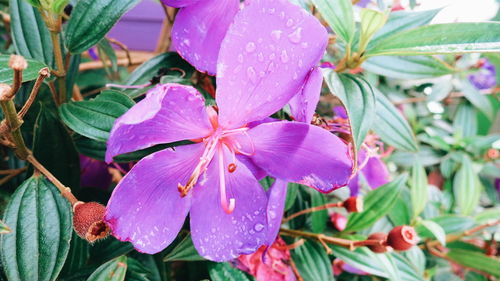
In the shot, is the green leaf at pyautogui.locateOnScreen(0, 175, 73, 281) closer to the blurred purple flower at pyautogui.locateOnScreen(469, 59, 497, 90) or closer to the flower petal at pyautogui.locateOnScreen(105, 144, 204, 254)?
the flower petal at pyautogui.locateOnScreen(105, 144, 204, 254)

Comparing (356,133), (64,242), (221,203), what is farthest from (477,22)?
(64,242)

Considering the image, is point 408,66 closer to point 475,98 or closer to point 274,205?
point 274,205

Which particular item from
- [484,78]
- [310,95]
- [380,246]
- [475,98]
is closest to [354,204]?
[380,246]

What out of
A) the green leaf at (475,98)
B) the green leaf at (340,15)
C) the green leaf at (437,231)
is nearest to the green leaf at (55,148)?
the green leaf at (340,15)

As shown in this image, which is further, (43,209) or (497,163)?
(497,163)

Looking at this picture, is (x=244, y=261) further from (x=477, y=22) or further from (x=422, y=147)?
(x=422, y=147)

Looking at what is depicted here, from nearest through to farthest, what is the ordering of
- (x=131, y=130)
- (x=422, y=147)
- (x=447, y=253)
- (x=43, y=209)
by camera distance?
1. (x=131, y=130)
2. (x=43, y=209)
3. (x=447, y=253)
4. (x=422, y=147)

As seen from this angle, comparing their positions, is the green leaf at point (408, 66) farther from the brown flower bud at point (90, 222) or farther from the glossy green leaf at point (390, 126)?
the brown flower bud at point (90, 222)
